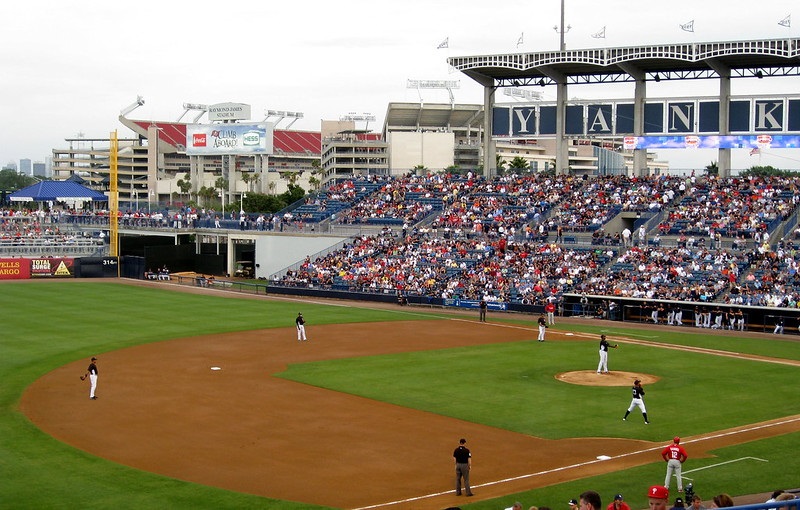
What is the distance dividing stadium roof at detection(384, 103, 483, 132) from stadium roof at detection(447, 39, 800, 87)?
83744mm

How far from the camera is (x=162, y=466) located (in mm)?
21750

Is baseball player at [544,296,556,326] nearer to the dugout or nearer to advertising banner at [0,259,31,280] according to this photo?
the dugout

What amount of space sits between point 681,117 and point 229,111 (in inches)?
2313

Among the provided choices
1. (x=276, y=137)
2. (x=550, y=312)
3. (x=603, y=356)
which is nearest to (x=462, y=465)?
(x=603, y=356)

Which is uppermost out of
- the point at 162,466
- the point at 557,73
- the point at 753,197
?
the point at 557,73

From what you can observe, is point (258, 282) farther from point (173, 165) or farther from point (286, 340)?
point (173, 165)

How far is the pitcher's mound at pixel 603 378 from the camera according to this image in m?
31.8

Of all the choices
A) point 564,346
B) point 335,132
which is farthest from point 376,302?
point 335,132

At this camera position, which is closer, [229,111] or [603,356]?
[603,356]

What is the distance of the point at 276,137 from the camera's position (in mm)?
186125

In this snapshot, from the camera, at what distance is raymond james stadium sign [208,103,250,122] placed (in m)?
106

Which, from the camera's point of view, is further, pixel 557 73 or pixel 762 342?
pixel 557 73

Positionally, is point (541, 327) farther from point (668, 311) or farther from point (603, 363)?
point (668, 311)

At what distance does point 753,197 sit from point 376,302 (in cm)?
2511
